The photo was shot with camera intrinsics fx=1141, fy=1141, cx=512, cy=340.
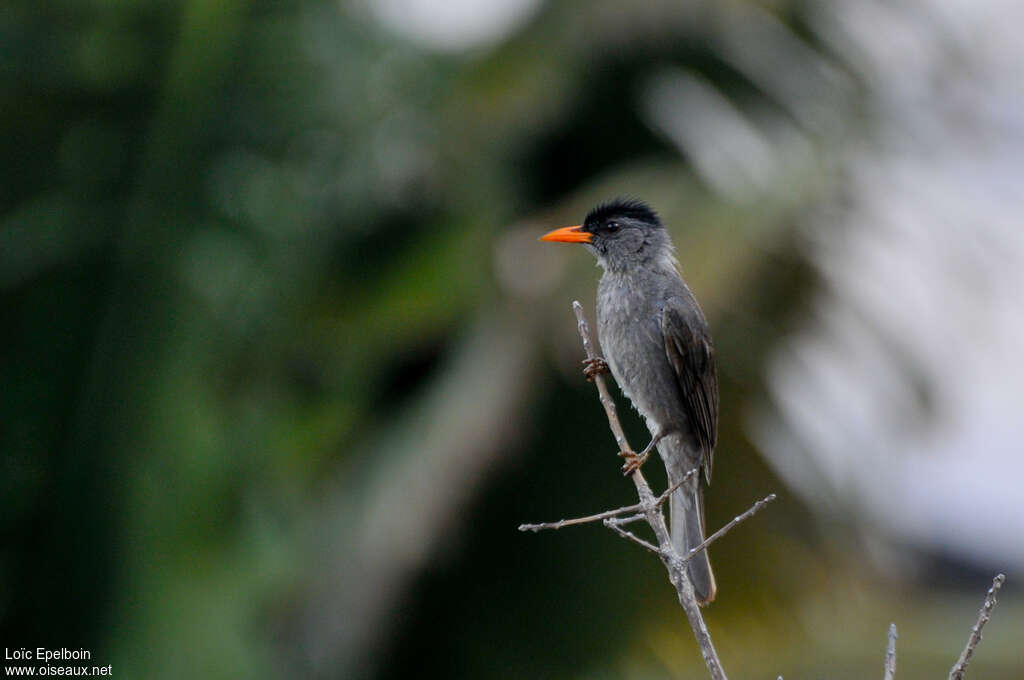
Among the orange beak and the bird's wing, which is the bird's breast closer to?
the bird's wing

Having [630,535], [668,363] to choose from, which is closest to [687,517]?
[668,363]

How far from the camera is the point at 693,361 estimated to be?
3.38m

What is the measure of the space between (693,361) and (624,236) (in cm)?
49

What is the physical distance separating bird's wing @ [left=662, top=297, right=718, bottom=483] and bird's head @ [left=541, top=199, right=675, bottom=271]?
0.72 ft

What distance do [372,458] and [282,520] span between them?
34.1 inches

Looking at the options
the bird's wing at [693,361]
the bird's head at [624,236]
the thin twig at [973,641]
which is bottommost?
the thin twig at [973,641]

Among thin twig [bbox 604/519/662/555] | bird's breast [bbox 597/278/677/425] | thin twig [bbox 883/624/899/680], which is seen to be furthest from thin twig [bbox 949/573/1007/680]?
bird's breast [bbox 597/278/677/425]

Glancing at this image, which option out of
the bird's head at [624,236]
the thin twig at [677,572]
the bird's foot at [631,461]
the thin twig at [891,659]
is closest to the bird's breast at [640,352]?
the bird's head at [624,236]

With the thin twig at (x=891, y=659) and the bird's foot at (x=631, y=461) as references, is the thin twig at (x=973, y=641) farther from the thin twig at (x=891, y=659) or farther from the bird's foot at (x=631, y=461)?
the bird's foot at (x=631, y=461)

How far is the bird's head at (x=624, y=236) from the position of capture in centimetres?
356

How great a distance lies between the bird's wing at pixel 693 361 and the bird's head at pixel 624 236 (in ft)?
0.72

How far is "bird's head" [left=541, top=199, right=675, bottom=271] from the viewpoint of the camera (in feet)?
11.7

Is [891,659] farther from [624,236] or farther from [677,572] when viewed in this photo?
[624,236]

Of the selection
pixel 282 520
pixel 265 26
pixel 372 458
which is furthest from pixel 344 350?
pixel 265 26
